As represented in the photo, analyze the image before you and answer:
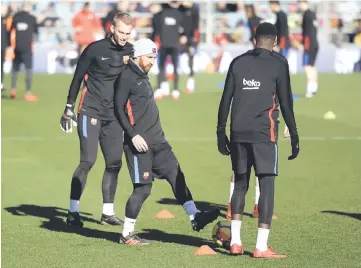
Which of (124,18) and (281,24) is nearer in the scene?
(124,18)

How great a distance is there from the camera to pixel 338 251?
10.7 m

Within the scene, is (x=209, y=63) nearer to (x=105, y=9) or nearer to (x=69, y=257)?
(x=105, y=9)

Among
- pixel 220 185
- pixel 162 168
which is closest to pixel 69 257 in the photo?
pixel 162 168

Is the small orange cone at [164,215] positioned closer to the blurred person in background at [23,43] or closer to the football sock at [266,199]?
the football sock at [266,199]

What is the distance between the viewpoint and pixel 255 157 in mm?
10172

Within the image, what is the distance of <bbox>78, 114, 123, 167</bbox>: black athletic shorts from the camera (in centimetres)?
1241

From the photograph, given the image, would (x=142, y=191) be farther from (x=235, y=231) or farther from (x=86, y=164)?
(x=86, y=164)

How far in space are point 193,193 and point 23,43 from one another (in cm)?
1266

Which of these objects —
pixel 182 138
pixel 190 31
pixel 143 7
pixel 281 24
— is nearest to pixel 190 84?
pixel 190 31

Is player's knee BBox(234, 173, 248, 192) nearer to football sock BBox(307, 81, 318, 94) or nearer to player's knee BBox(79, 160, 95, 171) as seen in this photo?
player's knee BBox(79, 160, 95, 171)

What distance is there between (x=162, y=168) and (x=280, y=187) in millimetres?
5507

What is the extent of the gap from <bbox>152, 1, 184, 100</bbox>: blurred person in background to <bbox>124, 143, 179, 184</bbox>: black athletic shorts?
16.6 m

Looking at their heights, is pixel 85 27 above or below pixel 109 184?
above

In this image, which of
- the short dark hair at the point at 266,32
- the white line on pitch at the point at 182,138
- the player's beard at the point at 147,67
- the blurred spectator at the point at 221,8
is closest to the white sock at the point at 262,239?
the short dark hair at the point at 266,32
